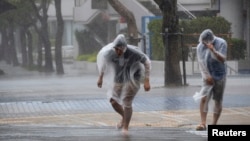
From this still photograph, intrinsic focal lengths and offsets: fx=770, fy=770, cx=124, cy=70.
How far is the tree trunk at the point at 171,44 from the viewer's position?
2288cm

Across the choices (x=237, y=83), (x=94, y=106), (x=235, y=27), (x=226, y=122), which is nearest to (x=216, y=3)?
(x=235, y=27)

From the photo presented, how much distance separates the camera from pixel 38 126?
14.6m

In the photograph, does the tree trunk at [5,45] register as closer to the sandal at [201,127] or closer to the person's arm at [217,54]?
the sandal at [201,127]

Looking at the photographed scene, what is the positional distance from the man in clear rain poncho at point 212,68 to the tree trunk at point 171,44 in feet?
30.1

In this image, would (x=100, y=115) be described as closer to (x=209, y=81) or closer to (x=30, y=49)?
(x=209, y=81)

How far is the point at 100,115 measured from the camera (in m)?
16.4

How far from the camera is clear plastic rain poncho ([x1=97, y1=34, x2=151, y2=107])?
1334cm

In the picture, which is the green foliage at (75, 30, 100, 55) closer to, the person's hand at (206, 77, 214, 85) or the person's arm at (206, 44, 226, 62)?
the person's hand at (206, 77, 214, 85)

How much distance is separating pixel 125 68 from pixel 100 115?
3.10m

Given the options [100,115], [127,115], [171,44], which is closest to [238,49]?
[171,44]

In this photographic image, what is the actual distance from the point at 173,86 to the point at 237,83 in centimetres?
281

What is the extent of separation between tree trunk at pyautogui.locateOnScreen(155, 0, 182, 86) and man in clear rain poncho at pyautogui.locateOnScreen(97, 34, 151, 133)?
933 centimetres

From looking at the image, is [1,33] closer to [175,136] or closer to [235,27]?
[235,27]

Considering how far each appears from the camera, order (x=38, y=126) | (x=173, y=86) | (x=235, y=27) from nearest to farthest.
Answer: (x=38, y=126), (x=173, y=86), (x=235, y=27)
